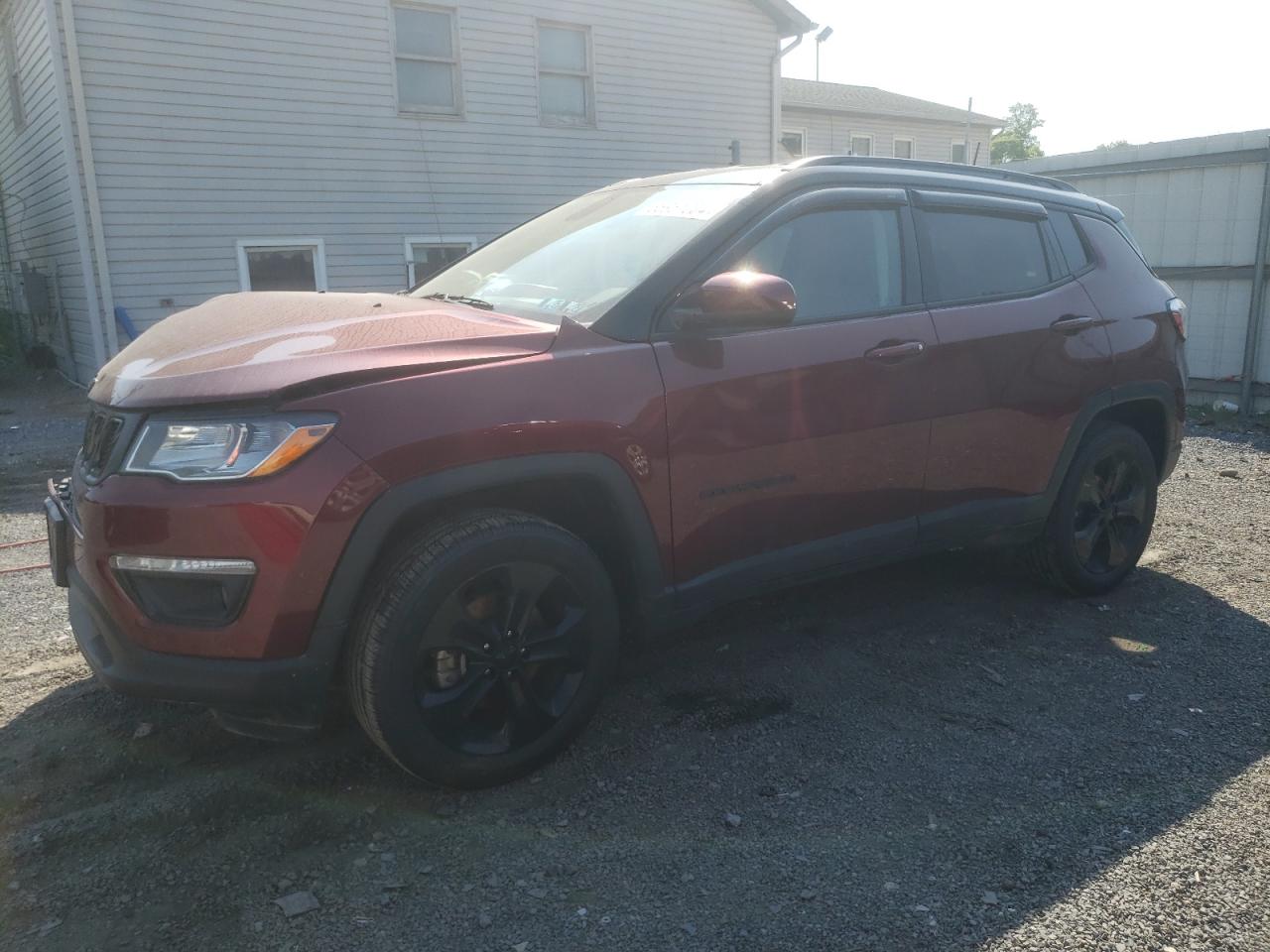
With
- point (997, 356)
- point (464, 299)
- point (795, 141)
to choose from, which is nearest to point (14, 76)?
point (464, 299)

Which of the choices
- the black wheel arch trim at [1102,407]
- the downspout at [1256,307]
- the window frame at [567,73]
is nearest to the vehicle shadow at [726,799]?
the black wheel arch trim at [1102,407]

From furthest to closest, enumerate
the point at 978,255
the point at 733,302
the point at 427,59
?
the point at 427,59, the point at 978,255, the point at 733,302

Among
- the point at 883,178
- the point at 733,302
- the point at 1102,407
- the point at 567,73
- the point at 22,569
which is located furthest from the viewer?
the point at 567,73

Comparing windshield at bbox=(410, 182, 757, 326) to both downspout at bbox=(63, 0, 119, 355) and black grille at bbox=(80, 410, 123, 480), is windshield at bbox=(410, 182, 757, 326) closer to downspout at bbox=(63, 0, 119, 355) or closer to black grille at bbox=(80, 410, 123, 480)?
black grille at bbox=(80, 410, 123, 480)

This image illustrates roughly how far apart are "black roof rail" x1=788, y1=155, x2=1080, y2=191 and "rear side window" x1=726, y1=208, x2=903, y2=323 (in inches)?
8.0

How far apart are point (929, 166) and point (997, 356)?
2.80 feet

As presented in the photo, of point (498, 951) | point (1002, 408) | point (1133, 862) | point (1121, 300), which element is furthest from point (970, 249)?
point (498, 951)

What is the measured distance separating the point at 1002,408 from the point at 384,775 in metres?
2.63

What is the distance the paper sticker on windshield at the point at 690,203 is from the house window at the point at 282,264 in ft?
29.1

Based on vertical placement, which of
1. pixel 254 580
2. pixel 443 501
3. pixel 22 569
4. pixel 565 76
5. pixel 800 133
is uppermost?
pixel 800 133

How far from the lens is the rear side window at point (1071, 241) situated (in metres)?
4.23

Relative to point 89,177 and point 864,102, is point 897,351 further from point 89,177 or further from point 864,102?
point 864,102

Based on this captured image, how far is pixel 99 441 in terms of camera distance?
8.88 ft

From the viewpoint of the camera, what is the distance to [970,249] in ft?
12.7
